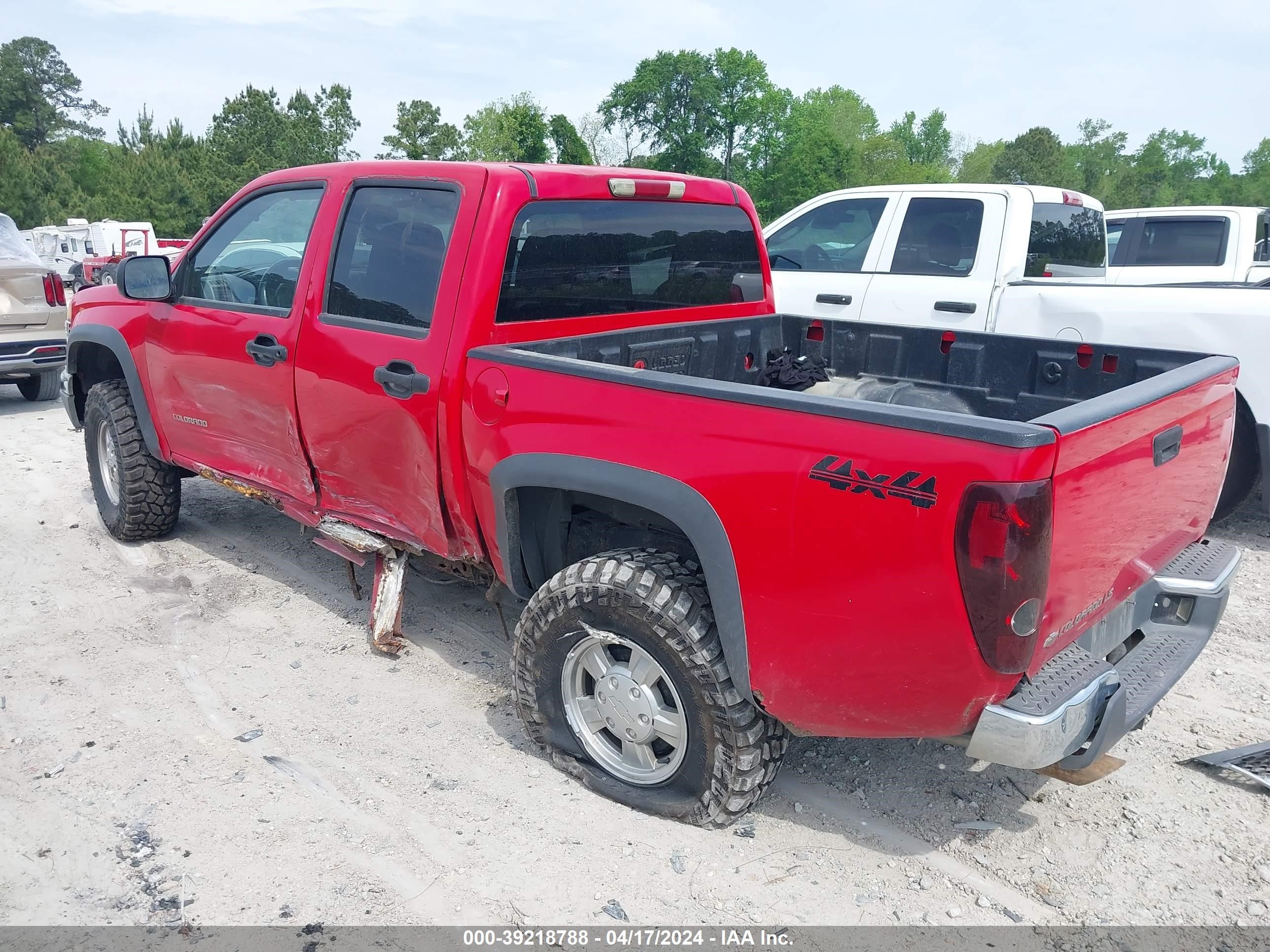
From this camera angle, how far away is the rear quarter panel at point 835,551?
2176mm

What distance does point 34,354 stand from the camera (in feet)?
29.9

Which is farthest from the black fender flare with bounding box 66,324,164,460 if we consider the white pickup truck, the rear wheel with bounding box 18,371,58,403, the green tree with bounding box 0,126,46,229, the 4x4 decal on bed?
the green tree with bounding box 0,126,46,229

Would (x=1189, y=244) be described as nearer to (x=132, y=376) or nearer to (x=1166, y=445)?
(x=1166, y=445)

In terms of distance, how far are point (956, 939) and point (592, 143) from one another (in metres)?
77.2

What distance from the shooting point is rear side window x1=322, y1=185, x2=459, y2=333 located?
3400 millimetres

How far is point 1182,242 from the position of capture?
967 cm

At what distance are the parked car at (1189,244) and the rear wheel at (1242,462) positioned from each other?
13.5 ft

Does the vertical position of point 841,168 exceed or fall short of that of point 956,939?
it exceeds it

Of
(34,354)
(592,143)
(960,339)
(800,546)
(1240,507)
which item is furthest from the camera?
(592,143)

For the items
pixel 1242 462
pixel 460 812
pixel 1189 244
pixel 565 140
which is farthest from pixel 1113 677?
pixel 565 140

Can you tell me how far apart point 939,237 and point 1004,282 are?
61 cm

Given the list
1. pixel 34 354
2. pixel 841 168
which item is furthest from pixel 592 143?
pixel 34 354

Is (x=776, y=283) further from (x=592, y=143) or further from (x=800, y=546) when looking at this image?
(x=592, y=143)

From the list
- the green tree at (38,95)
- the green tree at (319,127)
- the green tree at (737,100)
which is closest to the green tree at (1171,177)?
the green tree at (737,100)
